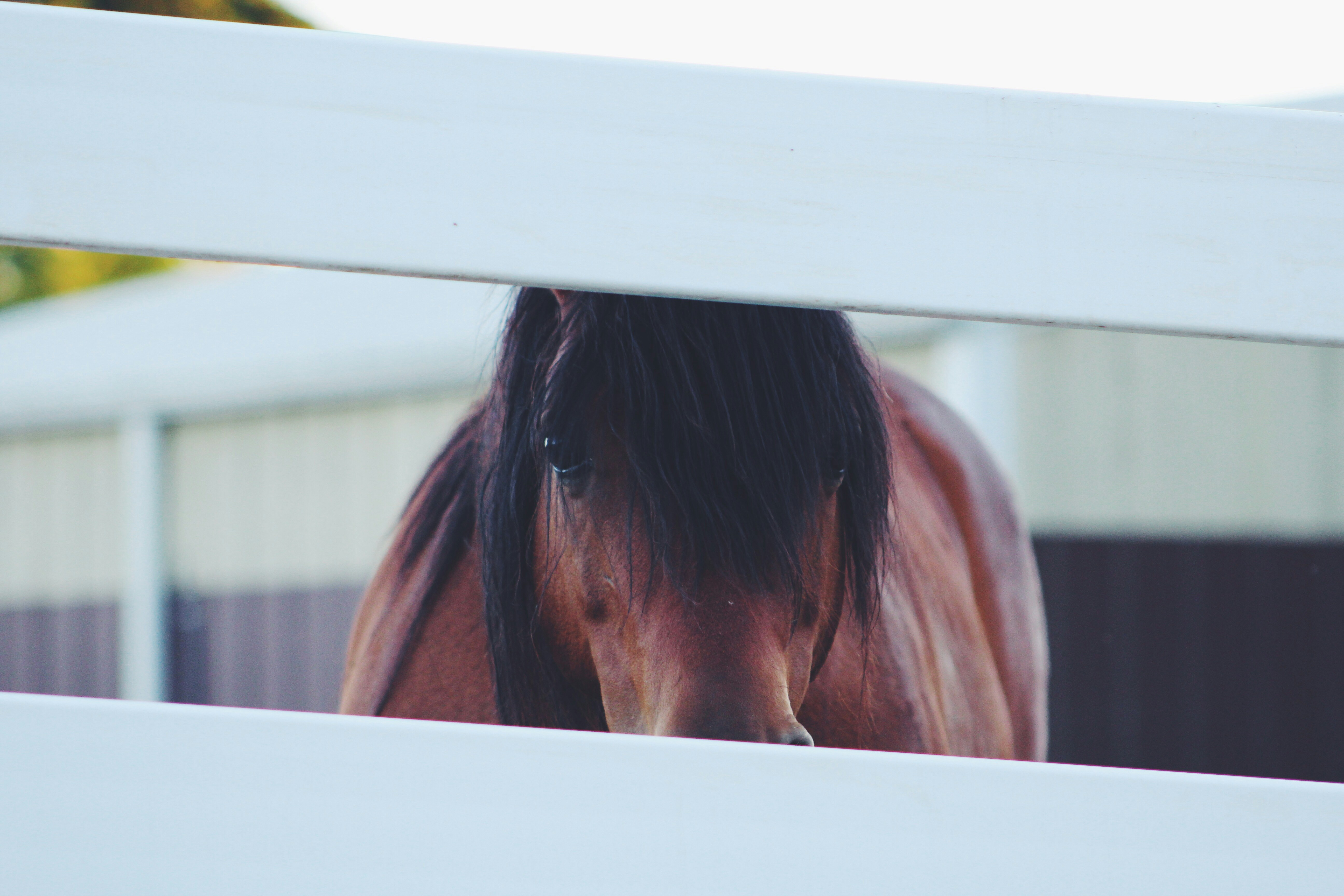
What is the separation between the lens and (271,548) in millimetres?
5340

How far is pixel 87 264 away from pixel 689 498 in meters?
12.9

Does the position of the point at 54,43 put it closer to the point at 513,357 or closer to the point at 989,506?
the point at 513,357

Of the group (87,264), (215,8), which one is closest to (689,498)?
(215,8)

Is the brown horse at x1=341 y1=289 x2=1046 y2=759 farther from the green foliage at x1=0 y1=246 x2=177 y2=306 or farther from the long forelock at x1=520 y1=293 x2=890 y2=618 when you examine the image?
the green foliage at x1=0 y1=246 x2=177 y2=306

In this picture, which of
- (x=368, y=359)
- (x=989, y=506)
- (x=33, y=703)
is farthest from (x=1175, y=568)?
(x=33, y=703)

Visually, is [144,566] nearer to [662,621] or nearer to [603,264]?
[662,621]

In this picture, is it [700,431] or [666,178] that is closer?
[666,178]

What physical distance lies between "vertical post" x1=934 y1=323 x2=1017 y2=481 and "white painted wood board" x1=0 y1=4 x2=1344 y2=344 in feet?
10.9

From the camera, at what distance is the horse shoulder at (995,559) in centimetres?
221

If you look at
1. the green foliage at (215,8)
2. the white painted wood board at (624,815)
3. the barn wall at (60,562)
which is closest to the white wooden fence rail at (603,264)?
the white painted wood board at (624,815)

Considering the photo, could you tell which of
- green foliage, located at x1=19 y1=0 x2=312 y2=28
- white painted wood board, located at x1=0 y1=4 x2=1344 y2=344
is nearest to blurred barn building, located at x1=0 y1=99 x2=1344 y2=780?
white painted wood board, located at x1=0 y1=4 x2=1344 y2=344

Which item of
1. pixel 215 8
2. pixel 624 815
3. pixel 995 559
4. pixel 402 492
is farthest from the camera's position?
pixel 215 8

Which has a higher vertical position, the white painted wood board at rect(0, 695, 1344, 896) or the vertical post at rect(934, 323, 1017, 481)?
the vertical post at rect(934, 323, 1017, 481)

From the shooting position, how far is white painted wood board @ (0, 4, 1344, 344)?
18.4 inches
